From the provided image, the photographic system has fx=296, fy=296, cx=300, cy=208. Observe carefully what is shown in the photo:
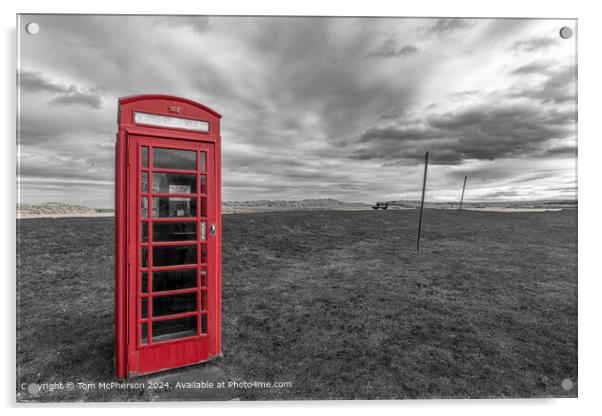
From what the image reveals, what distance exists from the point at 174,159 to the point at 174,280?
1.14 meters

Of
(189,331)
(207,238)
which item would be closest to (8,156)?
(207,238)

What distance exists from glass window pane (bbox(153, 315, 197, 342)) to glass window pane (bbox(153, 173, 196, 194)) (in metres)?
1.24

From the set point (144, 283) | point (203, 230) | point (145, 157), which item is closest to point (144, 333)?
point (144, 283)

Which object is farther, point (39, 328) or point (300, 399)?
point (39, 328)

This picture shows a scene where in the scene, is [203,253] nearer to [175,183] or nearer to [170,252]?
[170,252]

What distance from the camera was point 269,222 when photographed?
A: 1103 cm

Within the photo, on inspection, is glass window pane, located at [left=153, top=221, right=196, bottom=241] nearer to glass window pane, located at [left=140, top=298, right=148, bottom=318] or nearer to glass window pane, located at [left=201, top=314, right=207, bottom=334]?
glass window pane, located at [left=140, top=298, right=148, bottom=318]

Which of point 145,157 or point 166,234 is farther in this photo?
point 166,234

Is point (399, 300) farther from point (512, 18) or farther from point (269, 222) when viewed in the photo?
point (269, 222)

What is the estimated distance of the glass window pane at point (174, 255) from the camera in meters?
2.74

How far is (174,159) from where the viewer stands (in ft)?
8.75

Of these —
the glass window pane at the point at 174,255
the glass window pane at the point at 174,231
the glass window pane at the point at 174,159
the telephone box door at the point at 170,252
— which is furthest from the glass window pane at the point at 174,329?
the glass window pane at the point at 174,159

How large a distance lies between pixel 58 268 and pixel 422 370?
21.5ft

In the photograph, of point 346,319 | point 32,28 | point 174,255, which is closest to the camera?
point 174,255
